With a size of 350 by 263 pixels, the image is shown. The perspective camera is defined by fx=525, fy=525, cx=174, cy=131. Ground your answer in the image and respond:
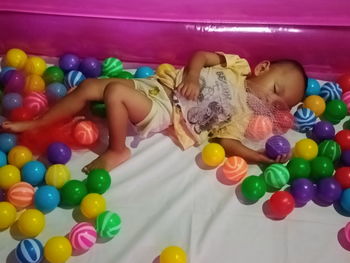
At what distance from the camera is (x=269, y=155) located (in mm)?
1430

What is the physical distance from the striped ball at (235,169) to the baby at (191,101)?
0.06 meters

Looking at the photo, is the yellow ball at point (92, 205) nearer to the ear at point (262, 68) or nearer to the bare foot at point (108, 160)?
the bare foot at point (108, 160)

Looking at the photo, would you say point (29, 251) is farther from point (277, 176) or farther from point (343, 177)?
point (343, 177)

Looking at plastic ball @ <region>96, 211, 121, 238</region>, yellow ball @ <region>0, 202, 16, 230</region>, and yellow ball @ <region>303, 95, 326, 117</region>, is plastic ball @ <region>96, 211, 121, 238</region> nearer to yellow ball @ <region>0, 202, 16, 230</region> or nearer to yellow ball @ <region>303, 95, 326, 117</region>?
yellow ball @ <region>0, 202, 16, 230</region>

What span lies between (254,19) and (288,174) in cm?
54

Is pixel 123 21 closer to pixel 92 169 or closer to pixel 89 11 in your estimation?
pixel 89 11

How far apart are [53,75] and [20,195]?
492mm

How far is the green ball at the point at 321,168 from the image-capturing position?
1.37 m

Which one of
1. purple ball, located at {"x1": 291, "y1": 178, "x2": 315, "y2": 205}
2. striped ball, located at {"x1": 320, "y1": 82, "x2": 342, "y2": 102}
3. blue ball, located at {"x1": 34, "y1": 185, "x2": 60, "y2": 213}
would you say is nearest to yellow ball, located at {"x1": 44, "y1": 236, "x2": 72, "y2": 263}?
blue ball, located at {"x1": 34, "y1": 185, "x2": 60, "y2": 213}

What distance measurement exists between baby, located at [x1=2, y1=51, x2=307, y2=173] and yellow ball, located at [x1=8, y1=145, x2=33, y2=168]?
7 centimetres

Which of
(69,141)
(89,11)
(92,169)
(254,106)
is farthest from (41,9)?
(254,106)

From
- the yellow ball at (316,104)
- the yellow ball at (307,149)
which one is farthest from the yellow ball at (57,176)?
the yellow ball at (316,104)

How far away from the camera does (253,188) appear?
1.32 metres

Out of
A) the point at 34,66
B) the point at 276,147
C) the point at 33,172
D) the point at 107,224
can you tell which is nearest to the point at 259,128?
the point at 276,147
